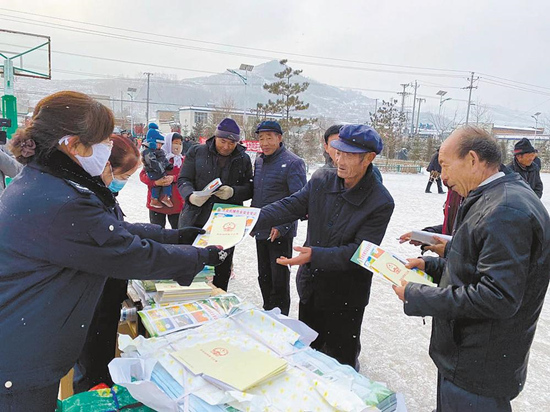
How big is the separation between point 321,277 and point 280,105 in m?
22.9

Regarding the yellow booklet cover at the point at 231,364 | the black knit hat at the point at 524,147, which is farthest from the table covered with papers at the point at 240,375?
the black knit hat at the point at 524,147

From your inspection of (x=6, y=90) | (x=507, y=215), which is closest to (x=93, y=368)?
(x=507, y=215)

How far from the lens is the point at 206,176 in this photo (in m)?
3.60

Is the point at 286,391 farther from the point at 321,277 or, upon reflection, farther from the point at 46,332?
the point at 321,277

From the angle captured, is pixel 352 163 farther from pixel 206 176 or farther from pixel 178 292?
pixel 206 176

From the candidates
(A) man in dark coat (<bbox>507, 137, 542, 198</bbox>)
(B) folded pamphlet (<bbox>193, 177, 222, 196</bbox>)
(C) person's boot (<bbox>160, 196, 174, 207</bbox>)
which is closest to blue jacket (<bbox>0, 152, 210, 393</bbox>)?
(B) folded pamphlet (<bbox>193, 177, 222, 196</bbox>)

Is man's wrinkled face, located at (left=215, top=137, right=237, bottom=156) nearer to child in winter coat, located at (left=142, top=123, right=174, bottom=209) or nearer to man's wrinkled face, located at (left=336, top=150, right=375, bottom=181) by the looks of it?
child in winter coat, located at (left=142, top=123, right=174, bottom=209)

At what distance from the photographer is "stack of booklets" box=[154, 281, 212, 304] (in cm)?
219

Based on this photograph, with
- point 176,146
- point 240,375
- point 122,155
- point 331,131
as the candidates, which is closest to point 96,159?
point 122,155

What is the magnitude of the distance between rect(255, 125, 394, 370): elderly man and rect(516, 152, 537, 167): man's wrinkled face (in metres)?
4.53

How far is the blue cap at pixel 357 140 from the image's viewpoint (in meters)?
2.11

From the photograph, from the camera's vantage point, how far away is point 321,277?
2324 mm

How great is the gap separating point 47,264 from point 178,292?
38.7 inches

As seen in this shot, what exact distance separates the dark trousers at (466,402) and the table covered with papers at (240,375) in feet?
0.95
